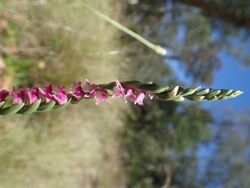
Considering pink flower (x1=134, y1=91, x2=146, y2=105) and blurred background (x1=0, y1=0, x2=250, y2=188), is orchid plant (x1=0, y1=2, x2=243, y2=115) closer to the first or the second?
pink flower (x1=134, y1=91, x2=146, y2=105)

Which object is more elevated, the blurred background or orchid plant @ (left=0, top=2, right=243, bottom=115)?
the blurred background

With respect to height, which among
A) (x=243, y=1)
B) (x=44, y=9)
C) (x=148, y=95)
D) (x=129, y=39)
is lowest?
(x=148, y=95)

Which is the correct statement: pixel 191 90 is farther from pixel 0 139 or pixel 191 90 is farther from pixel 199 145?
pixel 199 145

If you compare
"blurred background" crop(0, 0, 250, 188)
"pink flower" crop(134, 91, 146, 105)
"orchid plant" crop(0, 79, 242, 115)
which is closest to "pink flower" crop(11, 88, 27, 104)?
"orchid plant" crop(0, 79, 242, 115)

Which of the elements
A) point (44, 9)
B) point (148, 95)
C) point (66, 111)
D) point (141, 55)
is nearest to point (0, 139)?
point (44, 9)

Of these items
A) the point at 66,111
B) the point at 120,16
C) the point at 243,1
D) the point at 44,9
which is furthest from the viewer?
the point at 243,1

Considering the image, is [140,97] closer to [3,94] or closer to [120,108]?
[3,94]

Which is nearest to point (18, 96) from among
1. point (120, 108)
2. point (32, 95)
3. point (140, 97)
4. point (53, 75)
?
point (32, 95)
